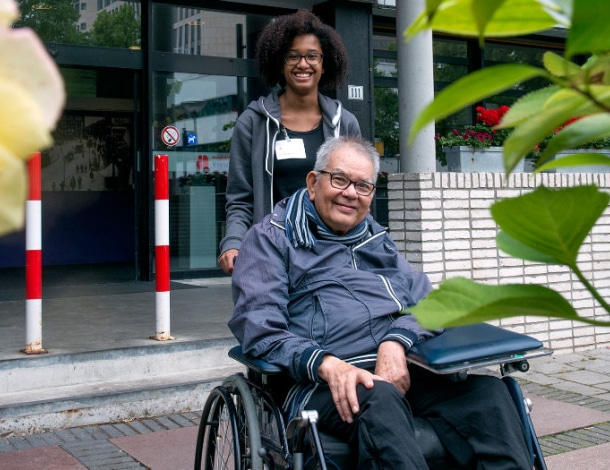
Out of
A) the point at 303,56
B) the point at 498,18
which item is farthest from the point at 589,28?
the point at 303,56

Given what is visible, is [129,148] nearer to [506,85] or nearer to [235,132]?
[235,132]

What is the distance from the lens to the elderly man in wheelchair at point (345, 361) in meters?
2.40

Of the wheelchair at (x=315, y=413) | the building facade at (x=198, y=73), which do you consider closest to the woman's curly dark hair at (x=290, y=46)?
the wheelchair at (x=315, y=413)

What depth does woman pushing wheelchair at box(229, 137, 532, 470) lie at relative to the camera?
2.42 m

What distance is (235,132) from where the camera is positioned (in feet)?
11.2

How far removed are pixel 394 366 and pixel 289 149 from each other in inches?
42.0

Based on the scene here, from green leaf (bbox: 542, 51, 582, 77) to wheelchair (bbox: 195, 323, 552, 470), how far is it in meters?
1.91

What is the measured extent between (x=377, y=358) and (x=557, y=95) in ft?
7.59

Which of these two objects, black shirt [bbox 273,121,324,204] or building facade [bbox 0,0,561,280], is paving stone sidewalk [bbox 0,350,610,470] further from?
building facade [bbox 0,0,561,280]

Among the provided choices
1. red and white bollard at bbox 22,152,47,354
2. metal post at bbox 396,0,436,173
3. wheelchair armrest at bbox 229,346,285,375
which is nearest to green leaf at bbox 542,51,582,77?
wheelchair armrest at bbox 229,346,285,375

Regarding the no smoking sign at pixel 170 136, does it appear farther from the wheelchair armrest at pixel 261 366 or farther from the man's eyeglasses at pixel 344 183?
the wheelchair armrest at pixel 261 366

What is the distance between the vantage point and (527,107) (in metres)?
0.41

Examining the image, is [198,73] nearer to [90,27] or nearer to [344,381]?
[90,27]

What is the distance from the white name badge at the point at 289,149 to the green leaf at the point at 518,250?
2879 mm
